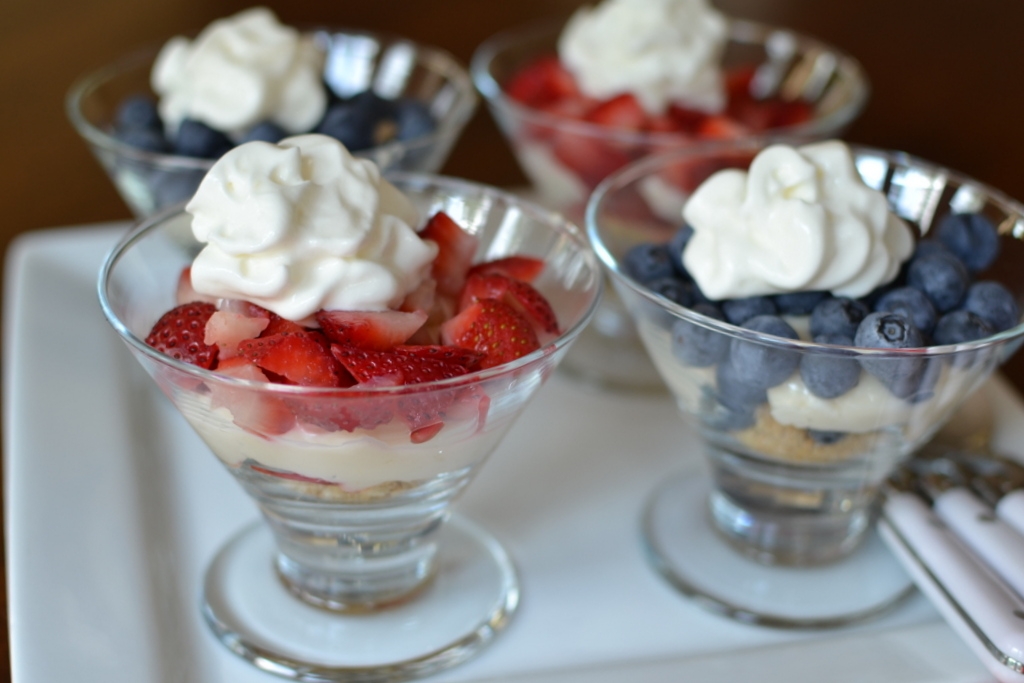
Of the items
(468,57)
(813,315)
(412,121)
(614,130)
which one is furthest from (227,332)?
(468,57)

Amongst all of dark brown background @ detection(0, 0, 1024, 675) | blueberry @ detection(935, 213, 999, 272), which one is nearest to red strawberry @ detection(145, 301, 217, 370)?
blueberry @ detection(935, 213, 999, 272)

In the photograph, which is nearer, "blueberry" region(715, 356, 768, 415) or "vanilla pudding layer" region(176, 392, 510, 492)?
"vanilla pudding layer" region(176, 392, 510, 492)

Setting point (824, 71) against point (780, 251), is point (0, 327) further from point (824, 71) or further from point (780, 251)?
point (824, 71)

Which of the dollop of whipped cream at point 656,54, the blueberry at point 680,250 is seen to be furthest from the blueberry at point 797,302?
the dollop of whipped cream at point 656,54

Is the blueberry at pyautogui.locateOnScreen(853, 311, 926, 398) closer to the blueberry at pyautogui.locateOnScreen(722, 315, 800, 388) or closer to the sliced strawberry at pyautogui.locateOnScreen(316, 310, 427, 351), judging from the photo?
the blueberry at pyautogui.locateOnScreen(722, 315, 800, 388)

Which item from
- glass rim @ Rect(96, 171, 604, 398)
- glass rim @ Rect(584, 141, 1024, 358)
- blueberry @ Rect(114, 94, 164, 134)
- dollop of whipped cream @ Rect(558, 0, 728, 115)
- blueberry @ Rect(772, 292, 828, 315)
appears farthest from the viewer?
dollop of whipped cream @ Rect(558, 0, 728, 115)

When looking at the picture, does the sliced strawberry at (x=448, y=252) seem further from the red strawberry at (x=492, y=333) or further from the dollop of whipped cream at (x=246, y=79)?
the dollop of whipped cream at (x=246, y=79)
